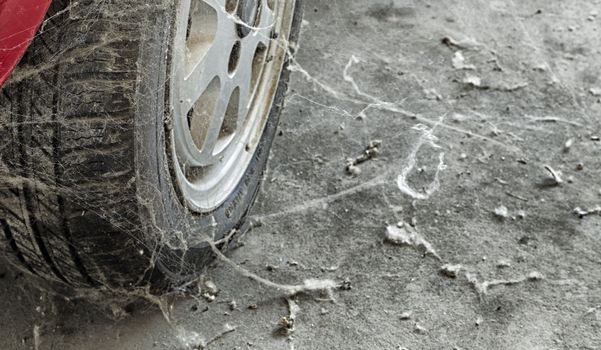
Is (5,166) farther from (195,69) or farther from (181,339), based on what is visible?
(181,339)

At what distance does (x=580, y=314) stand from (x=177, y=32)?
1.19 m

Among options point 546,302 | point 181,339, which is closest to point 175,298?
point 181,339

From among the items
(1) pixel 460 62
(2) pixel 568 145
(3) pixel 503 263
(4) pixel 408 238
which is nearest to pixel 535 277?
(3) pixel 503 263

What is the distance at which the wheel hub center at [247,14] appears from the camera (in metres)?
1.90

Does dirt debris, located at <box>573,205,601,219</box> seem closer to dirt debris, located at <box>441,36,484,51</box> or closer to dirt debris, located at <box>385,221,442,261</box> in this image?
dirt debris, located at <box>385,221,442,261</box>

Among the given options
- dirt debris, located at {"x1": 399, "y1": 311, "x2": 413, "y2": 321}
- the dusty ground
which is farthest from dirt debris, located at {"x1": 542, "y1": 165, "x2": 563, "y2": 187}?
dirt debris, located at {"x1": 399, "y1": 311, "x2": 413, "y2": 321}

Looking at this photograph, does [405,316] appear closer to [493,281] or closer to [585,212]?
[493,281]

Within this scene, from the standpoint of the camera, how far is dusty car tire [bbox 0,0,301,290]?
55.2 inches

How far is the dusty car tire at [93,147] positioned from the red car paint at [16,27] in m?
0.04

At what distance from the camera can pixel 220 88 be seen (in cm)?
195

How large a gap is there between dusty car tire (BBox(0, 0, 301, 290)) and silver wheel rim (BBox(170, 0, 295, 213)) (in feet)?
0.32

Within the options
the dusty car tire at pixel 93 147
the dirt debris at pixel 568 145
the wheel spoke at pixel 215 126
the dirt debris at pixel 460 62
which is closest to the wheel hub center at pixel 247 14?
the wheel spoke at pixel 215 126

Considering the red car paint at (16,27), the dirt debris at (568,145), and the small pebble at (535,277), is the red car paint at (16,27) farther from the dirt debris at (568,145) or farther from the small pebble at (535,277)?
the dirt debris at (568,145)

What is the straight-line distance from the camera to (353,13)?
2883 millimetres
